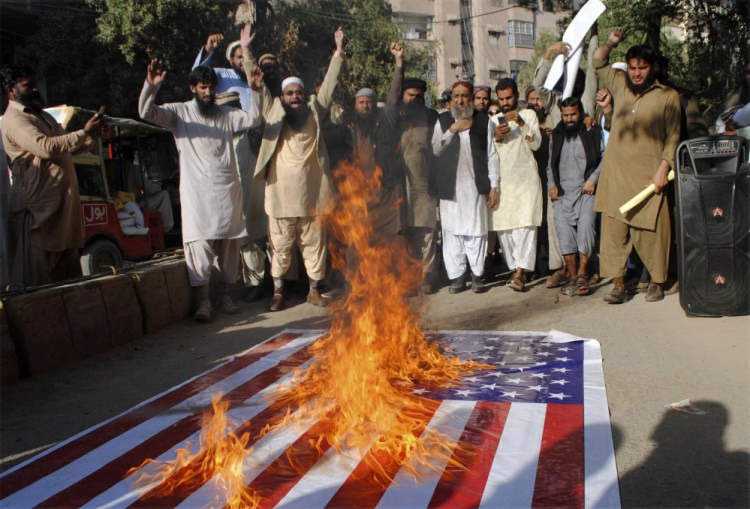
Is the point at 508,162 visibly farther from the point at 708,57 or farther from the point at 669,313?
the point at 708,57

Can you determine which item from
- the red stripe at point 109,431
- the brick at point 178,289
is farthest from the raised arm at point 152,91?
the red stripe at point 109,431

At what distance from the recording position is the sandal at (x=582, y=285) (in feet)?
21.0

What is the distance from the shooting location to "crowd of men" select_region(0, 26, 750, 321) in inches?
225

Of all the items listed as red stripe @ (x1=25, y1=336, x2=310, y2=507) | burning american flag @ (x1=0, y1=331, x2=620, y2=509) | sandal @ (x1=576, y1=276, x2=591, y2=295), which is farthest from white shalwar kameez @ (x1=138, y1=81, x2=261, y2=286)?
sandal @ (x1=576, y1=276, x2=591, y2=295)

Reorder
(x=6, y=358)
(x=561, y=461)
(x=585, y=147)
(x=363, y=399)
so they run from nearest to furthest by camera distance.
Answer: (x=561, y=461) → (x=363, y=399) → (x=6, y=358) → (x=585, y=147)

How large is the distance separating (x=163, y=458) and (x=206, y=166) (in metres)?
3.72

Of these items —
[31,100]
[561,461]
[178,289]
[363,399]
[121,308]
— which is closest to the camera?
[561,461]

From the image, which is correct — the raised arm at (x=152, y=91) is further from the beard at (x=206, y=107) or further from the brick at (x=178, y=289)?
the brick at (x=178, y=289)

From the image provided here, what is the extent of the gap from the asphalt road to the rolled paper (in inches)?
35.1

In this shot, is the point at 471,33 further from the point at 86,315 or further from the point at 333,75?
the point at 86,315

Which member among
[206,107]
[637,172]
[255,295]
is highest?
[206,107]

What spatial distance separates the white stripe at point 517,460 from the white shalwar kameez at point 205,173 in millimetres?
3773

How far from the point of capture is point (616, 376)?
4059mm

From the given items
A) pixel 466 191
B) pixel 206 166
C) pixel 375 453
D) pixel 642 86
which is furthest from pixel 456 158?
pixel 375 453
